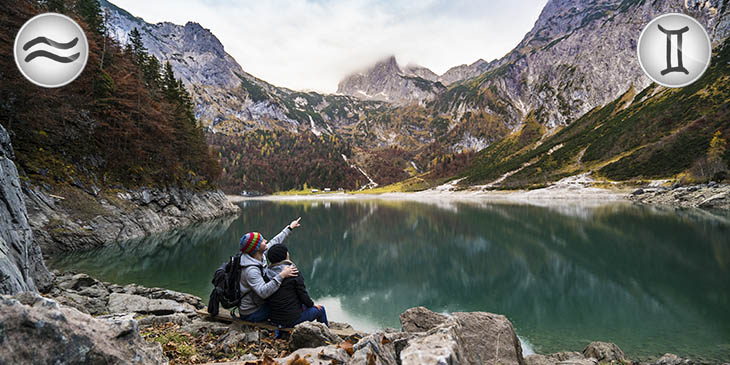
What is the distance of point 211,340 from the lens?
21.6ft

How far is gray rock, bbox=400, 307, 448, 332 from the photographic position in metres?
7.80

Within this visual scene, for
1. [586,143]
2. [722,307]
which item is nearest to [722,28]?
[586,143]

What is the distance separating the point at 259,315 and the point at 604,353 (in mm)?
9192

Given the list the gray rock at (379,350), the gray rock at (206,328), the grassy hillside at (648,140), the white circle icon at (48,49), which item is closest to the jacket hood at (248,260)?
the gray rock at (206,328)

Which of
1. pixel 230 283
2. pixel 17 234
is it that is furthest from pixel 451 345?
pixel 17 234

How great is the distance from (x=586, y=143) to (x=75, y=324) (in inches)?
6808

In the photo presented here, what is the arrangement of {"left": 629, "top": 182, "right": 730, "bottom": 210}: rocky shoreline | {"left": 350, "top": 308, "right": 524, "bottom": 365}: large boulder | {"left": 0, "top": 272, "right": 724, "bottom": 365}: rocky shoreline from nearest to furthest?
{"left": 0, "top": 272, "right": 724, "bottom": 365}: rocky shoreline
{"left": 350, "top": 308, "right": 524, "bottom": 365}: large boulder
{"left": 629, "top": 182, "right": 730, "bottom": 210}: rocky shoreline

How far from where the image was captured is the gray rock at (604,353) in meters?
8.01

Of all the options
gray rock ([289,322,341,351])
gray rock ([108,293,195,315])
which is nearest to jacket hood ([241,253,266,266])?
gray rock ([289,322,341,351])

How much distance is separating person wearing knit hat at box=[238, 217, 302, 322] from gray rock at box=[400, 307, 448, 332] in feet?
11.2

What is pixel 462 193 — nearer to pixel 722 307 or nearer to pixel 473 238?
pixel 473 238

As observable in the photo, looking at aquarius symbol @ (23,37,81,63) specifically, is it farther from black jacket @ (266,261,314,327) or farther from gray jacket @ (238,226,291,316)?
black jacket @ (266,261,314,327)

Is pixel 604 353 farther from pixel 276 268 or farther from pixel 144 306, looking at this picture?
pixel 144 306

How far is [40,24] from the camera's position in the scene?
52.0 feet
